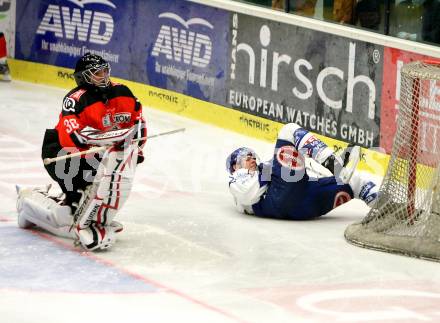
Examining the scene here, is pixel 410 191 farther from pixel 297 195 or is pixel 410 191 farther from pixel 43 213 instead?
pixel 43 213

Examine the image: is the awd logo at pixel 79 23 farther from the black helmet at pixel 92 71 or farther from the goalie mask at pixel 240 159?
the black helmet at pixel 92 71

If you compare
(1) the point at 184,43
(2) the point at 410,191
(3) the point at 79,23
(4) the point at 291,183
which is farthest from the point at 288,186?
(3) the point at 79,23

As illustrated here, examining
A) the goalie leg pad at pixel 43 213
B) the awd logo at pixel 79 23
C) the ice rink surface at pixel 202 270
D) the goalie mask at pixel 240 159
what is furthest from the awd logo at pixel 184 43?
the goalie leg pad at pixel 43 213

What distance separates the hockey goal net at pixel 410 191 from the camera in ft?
25.6

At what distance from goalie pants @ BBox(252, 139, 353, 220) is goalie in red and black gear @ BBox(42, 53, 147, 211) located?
1074 mm

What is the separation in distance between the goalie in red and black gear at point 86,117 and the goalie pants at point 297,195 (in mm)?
1074

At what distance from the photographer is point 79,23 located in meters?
13.5

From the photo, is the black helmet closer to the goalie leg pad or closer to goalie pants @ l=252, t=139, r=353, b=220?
the goalie leg pad

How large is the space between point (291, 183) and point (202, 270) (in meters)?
1.27

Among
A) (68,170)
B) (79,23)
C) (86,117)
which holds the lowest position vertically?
(79,23)

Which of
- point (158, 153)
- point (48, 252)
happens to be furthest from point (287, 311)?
point (158, 153)

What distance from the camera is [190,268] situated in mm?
7539

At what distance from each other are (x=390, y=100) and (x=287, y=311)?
385 cm

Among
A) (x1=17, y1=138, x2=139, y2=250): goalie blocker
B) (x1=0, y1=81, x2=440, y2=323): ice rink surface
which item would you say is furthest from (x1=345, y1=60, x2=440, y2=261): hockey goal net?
(x1=17, y1=138, x2=139, y2=250): goalie blocker
